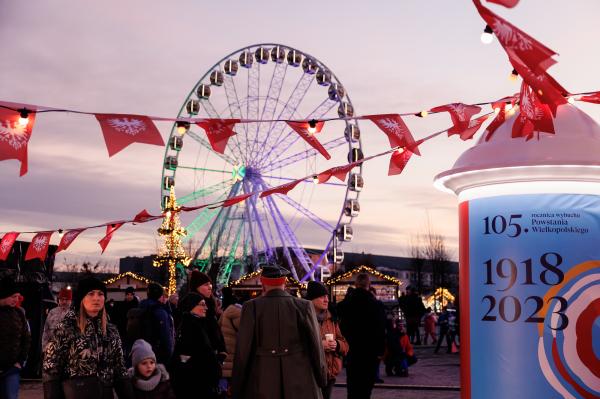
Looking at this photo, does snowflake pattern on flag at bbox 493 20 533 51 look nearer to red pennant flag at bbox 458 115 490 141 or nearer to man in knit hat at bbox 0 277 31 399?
red pennant flag at bbox 458 115 490 141

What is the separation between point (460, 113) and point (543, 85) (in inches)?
116

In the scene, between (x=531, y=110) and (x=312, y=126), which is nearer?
(x=531, y=110)

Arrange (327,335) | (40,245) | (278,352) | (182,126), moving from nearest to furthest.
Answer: (278,352) → (327,335) → (182,126) → (40,245)

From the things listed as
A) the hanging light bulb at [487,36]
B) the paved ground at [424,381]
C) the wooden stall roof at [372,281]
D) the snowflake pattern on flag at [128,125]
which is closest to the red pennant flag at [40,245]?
the paved ground at [424,381]

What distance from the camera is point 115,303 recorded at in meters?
16.9

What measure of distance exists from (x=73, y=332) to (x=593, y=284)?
3.70m

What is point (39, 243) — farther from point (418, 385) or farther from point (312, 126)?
point (312, 126)

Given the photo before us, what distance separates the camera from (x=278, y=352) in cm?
715

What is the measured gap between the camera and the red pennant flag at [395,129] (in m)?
8.95

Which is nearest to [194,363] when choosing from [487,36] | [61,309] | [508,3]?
[487,36]

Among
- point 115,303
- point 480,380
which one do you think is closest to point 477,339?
point 480,380

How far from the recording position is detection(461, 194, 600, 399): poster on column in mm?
6332

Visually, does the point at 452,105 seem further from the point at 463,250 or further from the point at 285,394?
the point at 285,394

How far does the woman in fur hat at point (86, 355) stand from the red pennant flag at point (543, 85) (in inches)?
130
